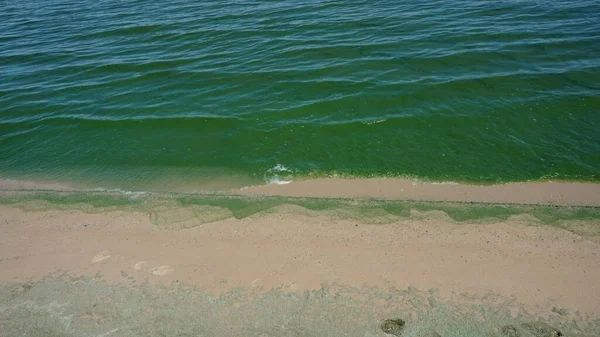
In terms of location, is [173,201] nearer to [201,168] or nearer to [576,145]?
[201,168]

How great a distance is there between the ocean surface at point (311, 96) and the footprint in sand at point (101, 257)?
256cm

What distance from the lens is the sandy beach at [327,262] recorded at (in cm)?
619

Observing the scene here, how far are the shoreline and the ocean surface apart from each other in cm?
29

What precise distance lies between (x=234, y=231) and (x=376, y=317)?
3076 mm

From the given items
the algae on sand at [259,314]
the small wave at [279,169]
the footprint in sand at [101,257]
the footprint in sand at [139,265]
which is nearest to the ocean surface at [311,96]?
the small wave at [279,169]

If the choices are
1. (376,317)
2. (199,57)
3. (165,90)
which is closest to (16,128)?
(165,90)

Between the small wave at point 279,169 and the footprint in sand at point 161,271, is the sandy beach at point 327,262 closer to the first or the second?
the footprint in sand at point 161,271

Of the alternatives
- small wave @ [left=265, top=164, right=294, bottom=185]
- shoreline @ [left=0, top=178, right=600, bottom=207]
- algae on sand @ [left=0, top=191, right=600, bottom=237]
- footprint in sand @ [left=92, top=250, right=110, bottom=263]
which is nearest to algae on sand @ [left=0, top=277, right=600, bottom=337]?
footprint in sand @ [left=92, top=250, right=110, bottom=263]

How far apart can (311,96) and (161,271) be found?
7.64 m

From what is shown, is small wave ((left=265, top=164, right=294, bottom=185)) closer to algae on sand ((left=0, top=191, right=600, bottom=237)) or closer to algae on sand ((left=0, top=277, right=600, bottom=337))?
algae on sand ((left=0, top=191, right=600, bottom=237))

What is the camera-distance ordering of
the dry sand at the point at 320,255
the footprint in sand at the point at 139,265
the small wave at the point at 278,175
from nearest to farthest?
the dry sand at the point at 320,255
the footprint in sand at the point at 139,265
the small wave at the point at 278,175

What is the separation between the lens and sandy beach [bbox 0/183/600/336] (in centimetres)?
619

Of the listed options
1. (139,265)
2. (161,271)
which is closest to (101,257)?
(139,265)

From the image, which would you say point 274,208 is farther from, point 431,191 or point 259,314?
point 431,191
